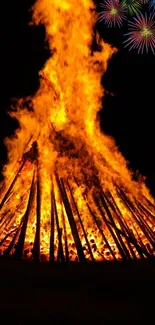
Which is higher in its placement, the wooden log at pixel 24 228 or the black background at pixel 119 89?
the black background at pixel 119 89

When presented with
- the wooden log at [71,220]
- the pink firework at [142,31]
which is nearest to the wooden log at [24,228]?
the wooden log at [71,220]

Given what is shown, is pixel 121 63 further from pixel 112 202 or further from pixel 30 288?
pixel 30 288

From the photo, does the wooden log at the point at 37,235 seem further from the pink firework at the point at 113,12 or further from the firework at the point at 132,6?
the firework at the point at 132,6

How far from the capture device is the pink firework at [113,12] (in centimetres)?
698

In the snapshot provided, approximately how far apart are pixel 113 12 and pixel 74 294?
5482mm

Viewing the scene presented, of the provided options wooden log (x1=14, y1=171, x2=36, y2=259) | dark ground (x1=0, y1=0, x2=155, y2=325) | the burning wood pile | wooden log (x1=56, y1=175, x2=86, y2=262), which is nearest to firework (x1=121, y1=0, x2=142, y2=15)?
the burning wood pile

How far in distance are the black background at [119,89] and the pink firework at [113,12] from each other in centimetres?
283

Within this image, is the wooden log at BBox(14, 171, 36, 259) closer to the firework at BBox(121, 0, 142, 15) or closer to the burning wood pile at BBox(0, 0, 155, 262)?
the burning wood pile at BBox(0, 0, 155, 262)

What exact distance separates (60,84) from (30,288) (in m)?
4.96

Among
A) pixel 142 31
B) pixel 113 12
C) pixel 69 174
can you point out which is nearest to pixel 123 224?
pixel 69 174

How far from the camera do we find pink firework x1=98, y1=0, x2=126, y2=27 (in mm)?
6977

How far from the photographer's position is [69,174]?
654 cm

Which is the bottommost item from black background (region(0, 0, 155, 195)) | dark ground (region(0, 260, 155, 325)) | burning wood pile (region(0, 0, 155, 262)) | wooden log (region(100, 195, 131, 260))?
dark ground (region(0, 260, 155, 325))

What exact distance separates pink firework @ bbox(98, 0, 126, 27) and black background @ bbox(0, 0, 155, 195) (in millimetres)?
2827
